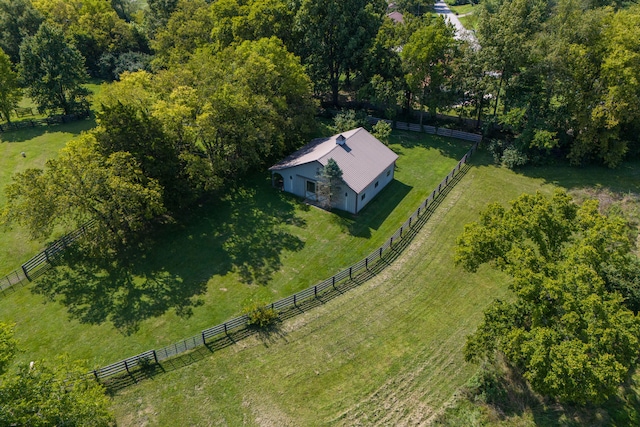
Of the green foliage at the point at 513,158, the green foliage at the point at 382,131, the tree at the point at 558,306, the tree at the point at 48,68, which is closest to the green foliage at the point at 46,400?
the tree at the point at 558,306

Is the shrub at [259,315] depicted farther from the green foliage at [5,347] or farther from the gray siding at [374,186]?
the gray siding at [374,186]

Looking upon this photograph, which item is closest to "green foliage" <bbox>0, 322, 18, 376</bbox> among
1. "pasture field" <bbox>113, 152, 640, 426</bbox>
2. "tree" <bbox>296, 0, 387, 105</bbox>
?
"pasture field" <bbox>113, 152, 640, 426</bbox>

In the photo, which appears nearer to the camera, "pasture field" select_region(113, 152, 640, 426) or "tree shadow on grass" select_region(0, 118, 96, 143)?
"pasture field" select_region(113, 152, 640, 426)

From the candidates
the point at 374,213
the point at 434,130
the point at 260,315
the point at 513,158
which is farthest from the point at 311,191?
the point at 513,158

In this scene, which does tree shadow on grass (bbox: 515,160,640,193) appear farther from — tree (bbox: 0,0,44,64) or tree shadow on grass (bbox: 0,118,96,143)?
tree (bbox: 0,0,44,64)

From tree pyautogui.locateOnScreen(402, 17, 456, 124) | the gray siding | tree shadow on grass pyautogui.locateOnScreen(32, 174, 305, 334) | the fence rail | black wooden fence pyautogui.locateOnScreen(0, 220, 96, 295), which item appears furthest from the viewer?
the fence rail

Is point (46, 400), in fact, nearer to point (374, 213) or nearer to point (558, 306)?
point (558, 306)

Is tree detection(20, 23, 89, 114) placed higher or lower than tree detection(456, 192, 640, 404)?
higher
